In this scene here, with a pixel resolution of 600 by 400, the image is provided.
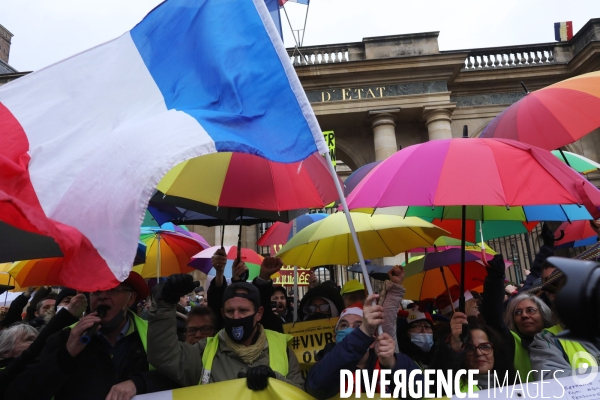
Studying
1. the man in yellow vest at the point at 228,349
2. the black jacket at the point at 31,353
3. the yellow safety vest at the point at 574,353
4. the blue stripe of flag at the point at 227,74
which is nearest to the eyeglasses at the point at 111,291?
the black jacket at the point at 31,353

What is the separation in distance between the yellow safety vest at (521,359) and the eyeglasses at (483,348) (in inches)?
13.8

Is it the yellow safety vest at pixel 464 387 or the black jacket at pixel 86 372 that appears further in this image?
the yellow safety vest at pixel 464 387

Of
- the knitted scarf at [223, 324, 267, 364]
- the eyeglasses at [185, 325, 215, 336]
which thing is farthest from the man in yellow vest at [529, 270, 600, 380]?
the eyeglasses at [185, 325, 215, 336]

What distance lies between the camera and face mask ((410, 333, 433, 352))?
4.01 m

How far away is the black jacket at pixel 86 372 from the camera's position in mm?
2471

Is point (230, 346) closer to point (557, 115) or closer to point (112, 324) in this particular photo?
point (112, 324)

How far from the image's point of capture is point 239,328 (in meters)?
2.85

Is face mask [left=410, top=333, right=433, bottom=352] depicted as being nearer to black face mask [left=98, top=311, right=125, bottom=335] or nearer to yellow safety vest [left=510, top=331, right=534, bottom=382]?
yellow safety vest [left=510, top=331, right=534, bottom=382]

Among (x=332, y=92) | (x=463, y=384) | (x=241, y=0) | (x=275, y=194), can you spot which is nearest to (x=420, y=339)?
(x=463, y=384)

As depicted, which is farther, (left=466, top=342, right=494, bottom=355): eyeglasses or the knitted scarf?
(left=466, top=342, right=494, bottom=355): eyeglasses

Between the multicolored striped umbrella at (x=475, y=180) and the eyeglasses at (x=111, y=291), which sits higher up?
the multicolored striped umbrella at (x=475, y=180)

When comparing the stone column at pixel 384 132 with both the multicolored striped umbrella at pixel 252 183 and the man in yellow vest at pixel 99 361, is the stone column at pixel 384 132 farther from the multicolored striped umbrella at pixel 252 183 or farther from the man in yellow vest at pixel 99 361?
the man in yellow vest at pixel 99 361

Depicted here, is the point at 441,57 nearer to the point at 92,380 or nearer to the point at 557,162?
the point at 557,162

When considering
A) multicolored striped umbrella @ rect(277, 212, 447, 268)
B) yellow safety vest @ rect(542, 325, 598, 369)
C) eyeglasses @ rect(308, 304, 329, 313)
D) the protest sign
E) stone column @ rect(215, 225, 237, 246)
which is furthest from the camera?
stone column @ rect(215, 225, 237, 246)
